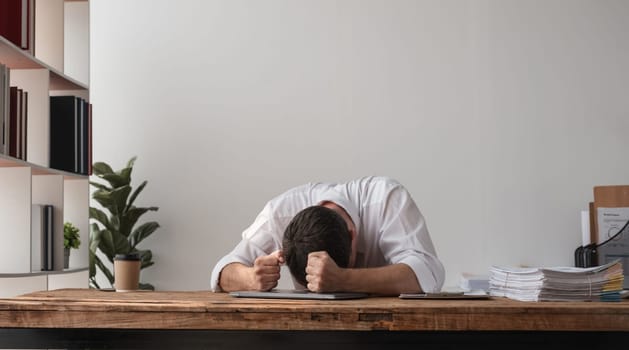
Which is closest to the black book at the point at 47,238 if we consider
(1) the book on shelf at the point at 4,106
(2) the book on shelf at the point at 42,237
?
(2) the book on shelf at the point at 42,237

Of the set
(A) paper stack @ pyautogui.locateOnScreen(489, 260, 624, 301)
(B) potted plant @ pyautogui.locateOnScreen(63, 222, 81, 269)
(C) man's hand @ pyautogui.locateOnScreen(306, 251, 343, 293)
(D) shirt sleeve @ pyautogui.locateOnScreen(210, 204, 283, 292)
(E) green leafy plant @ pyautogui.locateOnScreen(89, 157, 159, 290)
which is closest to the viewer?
(A) paper stack @ pyautogui.locateOnScreen(489, 260, 624, 301)

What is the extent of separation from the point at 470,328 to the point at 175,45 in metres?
3.60

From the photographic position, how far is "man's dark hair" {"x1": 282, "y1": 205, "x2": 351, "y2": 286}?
2020mm

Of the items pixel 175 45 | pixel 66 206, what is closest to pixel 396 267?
pixel 66 206

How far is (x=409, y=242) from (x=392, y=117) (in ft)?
7.65

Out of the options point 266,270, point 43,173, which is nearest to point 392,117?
point 43,173

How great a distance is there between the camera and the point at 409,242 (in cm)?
237

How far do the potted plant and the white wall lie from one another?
0.93 meters

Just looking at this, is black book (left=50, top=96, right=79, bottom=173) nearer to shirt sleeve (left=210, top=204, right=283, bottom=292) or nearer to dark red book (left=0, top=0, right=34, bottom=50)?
dark red book (left=0, top=0, right=34, bottom=50)

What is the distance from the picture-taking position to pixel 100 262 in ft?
14.7

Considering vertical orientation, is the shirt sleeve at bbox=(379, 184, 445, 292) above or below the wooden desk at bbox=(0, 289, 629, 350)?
above

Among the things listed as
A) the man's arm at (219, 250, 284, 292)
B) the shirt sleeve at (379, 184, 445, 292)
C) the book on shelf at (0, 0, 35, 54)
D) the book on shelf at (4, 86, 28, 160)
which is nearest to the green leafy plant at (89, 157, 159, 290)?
the book on shelf at (4, 86, 28, 160)

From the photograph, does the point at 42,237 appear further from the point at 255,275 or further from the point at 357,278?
the point at 357,278

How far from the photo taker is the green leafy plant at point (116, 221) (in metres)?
4.45
